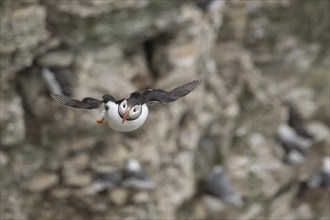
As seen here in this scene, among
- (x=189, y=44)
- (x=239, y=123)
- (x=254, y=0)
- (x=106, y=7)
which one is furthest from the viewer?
(x=254, y=0)

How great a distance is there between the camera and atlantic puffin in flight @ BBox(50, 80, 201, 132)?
905 centimetres

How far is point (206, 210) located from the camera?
16031 millimetres

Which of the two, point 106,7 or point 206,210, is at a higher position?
point 106,7

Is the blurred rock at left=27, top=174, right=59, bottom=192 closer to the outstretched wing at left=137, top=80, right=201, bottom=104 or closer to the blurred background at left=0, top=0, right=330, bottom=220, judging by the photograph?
the blurred background at left=0, top=0, right=330, bottom=220

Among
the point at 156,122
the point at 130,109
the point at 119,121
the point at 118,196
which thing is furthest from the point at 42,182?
the point at 130,109

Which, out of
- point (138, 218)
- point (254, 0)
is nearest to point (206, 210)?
point (138, 218)

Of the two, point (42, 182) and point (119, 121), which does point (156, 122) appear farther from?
point (119, 121)

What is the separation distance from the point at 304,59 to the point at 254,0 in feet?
9.56

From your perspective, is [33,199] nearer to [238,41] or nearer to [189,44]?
[189,44]

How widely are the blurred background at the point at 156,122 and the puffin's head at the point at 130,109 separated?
3638mm

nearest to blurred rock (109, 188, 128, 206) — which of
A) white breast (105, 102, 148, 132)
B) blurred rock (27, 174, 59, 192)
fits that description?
blurred rock (27, 174, 59, 192)

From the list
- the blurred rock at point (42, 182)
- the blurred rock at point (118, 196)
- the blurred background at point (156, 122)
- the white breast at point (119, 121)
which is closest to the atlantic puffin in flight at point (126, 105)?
the white breast at point (119, 121)

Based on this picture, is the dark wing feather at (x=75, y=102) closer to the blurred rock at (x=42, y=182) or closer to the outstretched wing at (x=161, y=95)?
the outstretched wing at (x=161, y=95)

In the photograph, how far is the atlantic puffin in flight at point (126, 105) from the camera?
29.7ft
